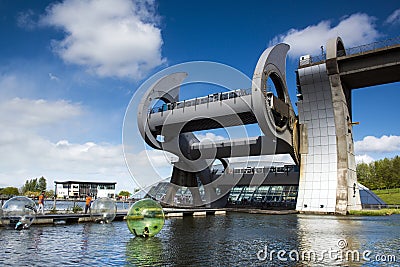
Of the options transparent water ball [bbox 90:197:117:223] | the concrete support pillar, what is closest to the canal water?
transparent water ball [bbox 90:197:117:223]

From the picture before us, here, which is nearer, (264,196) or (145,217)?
(145,217)

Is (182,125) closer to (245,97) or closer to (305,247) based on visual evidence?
(245,97)

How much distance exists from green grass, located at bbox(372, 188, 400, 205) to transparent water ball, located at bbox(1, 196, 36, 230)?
68.9m

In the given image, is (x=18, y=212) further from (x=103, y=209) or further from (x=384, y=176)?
(x=384, y=176)

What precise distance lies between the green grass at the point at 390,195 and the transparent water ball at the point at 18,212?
226 ft

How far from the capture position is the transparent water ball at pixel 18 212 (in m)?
15.8

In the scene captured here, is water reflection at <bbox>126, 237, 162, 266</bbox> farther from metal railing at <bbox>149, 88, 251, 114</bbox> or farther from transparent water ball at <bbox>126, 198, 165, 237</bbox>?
metal railing at <bbox>149, 88, 251, 114</bbox>

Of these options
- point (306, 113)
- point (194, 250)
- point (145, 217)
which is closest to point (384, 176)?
point (306, 113)

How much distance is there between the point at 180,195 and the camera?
53.6m

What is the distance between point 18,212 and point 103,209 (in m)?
5.74

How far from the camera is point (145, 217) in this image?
48.3ft

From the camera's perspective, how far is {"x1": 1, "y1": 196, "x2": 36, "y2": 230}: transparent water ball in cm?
1581

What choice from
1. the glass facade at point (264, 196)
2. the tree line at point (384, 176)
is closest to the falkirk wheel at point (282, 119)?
the glass facade at point (264, 196)

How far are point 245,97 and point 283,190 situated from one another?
2142cm
